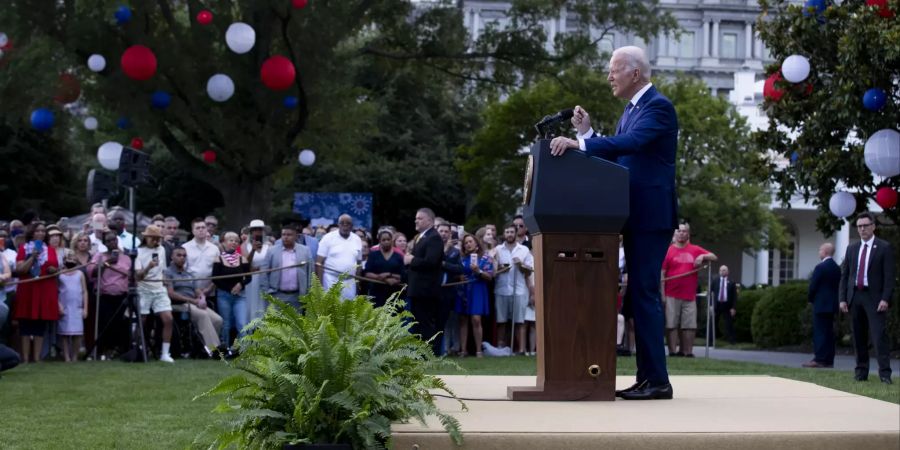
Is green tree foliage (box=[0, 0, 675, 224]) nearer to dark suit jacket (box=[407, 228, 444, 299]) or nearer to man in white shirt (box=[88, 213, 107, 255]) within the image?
man in white shirt (box=[88, 213, 107, 255])

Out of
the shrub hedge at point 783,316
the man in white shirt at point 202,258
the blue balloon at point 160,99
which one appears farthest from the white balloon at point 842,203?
the blue balloon at point 160,99

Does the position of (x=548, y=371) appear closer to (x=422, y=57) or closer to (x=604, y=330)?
(x=604, y=330)

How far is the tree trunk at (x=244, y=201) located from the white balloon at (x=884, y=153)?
1253 centimetres

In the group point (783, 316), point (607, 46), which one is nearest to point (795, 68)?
point (783, 316)

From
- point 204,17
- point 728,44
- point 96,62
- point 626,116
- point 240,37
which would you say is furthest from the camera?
point 728,44

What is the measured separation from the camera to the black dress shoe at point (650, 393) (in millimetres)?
6770

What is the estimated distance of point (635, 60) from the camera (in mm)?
6918

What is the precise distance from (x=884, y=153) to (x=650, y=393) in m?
11.3

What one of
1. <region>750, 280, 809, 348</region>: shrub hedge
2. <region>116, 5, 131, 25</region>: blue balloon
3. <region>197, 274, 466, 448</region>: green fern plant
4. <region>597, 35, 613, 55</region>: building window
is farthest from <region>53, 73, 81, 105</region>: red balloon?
<region>197, 274, 466, 448</region>: green fern plant

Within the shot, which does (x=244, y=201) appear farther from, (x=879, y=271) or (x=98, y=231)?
(x=879, y=271)

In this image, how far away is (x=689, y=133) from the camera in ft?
163

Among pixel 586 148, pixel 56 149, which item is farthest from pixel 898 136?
pixel 56 149

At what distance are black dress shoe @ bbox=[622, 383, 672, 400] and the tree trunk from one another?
18.4 m

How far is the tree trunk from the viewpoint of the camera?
24.6 m
